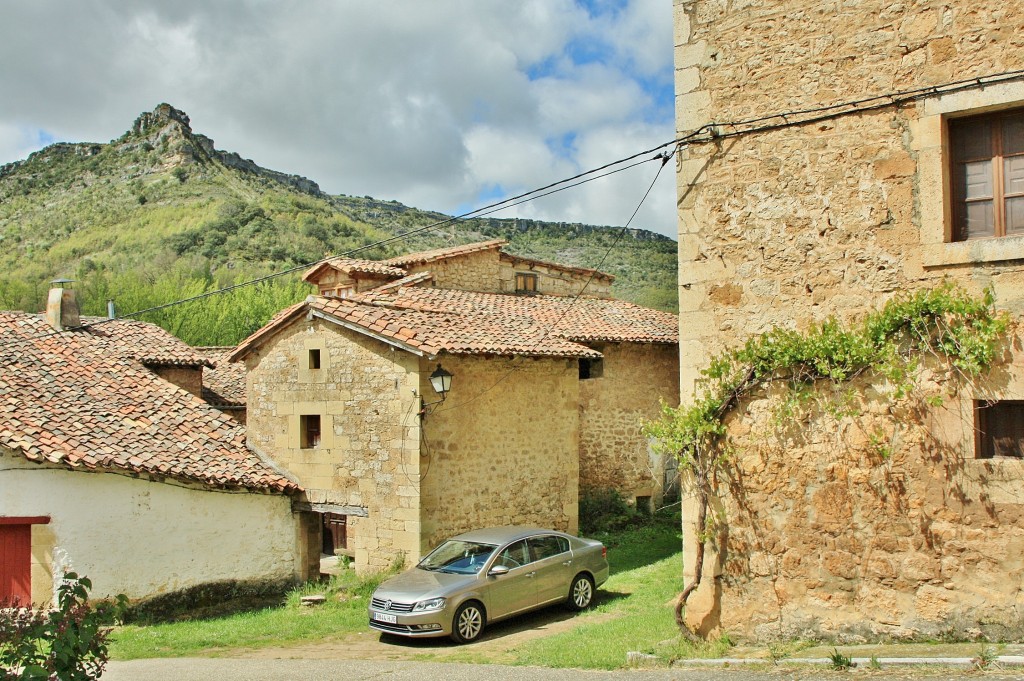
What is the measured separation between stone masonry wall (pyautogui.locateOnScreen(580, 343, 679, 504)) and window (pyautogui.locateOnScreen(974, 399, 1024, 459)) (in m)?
12.0

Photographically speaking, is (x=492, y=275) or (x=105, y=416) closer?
(x=105, y=416)

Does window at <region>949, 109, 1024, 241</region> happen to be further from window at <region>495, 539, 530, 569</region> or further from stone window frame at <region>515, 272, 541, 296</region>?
stone window frame at <region>515, 272, 541, 296</region>

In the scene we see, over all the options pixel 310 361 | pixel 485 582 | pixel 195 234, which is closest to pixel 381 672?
pixel 485 582

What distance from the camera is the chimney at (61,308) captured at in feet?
61.7

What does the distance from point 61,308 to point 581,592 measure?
13.6 metres

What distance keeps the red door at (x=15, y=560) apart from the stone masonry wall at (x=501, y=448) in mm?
6299

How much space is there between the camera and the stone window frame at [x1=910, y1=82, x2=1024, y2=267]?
22.4ft

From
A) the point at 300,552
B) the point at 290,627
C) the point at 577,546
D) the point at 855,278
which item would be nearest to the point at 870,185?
the point at 855,278

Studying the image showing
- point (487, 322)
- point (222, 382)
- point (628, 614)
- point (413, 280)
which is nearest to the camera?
point (628, 614)

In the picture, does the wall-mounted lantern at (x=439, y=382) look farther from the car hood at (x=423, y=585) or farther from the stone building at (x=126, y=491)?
the stone building at (x=126, y=491)

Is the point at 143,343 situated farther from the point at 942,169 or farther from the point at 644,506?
the point at 942,169

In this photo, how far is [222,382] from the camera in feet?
75.9

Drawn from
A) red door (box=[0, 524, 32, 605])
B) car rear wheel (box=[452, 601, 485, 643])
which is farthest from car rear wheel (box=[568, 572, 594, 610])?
red door (box=[0, 524, 32, 605])

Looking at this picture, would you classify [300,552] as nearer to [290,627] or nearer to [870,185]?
[290,627]
